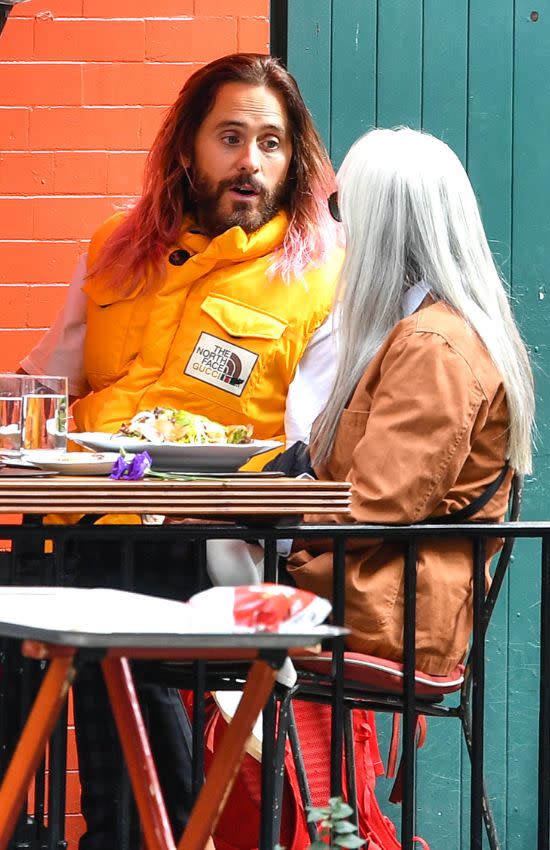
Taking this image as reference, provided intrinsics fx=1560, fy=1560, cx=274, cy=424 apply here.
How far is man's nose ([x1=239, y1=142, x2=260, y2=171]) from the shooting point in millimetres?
4184

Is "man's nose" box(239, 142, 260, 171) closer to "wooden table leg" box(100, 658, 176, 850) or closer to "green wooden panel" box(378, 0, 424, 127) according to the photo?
"green wooden panel" box(378, 0, 424, 127)

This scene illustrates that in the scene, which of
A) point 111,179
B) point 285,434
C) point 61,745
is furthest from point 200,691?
point 111,179

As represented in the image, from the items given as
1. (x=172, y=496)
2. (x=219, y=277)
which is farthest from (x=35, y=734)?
(x=219, y=277)

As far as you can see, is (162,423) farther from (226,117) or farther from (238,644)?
(226,117)

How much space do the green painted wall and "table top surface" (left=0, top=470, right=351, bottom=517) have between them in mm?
1963

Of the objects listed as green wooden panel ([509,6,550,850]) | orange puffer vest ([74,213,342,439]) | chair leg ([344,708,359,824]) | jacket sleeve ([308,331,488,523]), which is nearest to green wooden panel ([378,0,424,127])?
green wooden panel ([509,6,550,850])

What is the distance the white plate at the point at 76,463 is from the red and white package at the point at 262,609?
977 mm

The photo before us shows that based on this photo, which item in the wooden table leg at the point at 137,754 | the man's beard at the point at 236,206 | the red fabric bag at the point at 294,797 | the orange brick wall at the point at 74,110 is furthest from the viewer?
the orange brick wall at the point at 74,110

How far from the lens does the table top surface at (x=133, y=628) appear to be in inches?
65.5

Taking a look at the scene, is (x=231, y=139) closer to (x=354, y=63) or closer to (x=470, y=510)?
(x=354, y=63)

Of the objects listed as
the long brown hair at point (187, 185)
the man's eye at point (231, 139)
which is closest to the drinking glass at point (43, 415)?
the long brown hair at point (187, 185)

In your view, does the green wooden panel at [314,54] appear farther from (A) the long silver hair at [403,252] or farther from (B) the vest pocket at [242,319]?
(A) the long silver hair at [403,252]

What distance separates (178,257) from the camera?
418 cm

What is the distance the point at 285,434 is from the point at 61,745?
55.2 inches
